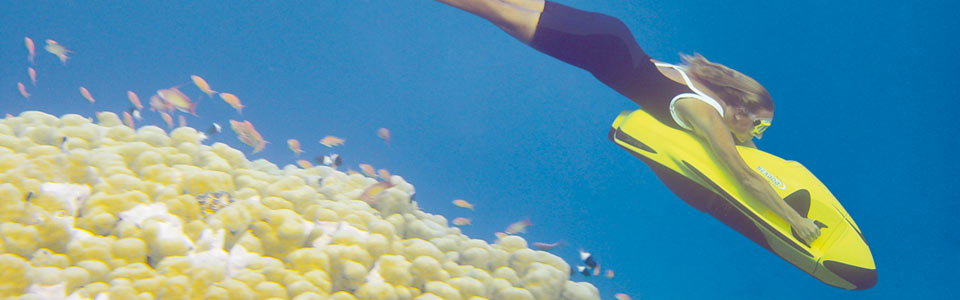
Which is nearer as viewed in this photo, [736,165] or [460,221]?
[736,165]

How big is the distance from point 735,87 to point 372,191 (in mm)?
2374

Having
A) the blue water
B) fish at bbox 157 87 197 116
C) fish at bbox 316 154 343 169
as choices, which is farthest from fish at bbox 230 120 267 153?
the blue water

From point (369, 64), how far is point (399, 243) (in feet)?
58.3

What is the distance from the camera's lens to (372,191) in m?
3.44

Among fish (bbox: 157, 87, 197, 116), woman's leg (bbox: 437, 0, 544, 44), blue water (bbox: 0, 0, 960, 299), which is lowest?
woman's leg (bbox: 437, 0, 544, 44)

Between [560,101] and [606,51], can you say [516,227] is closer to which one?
[606,51]

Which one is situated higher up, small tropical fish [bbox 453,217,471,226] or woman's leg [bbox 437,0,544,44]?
woman's leg [bbox 437,0,544,44]

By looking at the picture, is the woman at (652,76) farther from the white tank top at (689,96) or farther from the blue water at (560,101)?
the blue water at (560,101)

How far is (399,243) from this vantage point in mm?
2885

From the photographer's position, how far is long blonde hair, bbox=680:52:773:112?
321 cm

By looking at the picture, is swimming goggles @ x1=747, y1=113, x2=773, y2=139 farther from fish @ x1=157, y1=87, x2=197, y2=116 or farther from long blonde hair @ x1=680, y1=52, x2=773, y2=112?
fish @ x1=157, y1=87, x2=197, y2=116

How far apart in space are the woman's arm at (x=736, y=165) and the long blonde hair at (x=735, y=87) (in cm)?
26

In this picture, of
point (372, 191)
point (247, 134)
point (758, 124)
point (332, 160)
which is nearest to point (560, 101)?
point (247, 134)

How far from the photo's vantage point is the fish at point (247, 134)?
5289 mm
